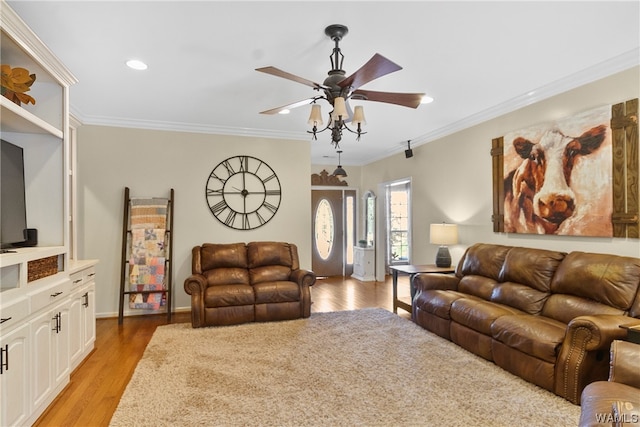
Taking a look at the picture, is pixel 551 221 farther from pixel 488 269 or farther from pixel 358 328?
pixel 358 328

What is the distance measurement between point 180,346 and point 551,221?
3850 mm

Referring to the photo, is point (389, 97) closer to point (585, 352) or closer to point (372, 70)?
point (372, 70)

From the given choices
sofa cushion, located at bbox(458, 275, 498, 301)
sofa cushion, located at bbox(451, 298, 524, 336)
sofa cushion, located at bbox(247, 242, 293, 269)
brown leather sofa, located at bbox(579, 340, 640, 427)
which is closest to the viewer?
brown leather sofa, located at bbox(579, 340, 640, 427)

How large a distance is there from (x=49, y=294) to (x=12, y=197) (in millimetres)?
694

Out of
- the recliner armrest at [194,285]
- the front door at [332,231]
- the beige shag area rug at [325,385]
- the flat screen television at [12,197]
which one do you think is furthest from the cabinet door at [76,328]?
the front door at [332,231]

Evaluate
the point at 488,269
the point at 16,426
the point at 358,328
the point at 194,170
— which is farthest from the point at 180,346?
the point at 488,269

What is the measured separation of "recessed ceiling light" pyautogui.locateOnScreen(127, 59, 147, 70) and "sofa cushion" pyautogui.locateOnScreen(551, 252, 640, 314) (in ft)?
13.0

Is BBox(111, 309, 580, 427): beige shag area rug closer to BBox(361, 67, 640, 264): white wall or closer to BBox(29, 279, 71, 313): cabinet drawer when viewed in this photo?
BBox(29, 279, 71, 313): cabinet drawer

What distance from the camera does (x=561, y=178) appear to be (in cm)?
344

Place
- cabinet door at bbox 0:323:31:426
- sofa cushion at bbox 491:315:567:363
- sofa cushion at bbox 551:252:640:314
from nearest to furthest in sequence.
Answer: cabinet door at bbox 0:323:31:426
sofa cushion at bbox 491:315:567:363
sofa cushion at bbox 551:252:640:314

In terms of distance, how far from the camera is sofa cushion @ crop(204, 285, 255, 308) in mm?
4113

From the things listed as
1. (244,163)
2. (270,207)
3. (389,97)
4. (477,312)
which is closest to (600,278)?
(477,312)

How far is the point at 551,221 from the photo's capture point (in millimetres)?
3549

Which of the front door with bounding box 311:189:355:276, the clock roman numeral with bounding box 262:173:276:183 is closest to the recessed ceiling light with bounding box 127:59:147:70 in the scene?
the clock roman numeral with bounding box 262:173:276:183
